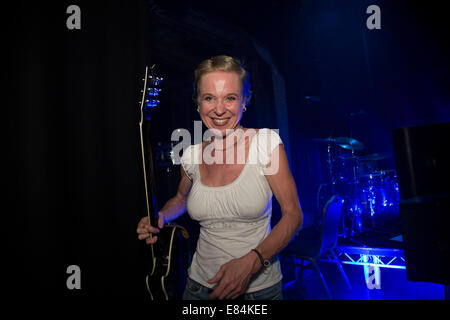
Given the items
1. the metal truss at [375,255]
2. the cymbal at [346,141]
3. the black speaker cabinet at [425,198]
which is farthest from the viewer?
the cymbal at [346,141]

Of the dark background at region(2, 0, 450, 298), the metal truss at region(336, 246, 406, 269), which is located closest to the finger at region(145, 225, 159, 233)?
the dark background at region(2, 0, 450, 298)

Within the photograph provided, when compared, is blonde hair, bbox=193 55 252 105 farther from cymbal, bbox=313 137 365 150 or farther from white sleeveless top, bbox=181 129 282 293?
cymbal, bbox=313 137 365 150

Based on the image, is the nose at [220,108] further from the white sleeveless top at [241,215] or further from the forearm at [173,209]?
the forearm at [173,209]

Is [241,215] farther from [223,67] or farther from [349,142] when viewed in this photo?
[349,142]

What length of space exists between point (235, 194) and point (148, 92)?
2.06 feet

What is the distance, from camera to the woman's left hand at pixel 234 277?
108 centimetres

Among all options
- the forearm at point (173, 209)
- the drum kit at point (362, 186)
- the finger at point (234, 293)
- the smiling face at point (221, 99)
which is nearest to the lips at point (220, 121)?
the smiling face at point (221, 99)

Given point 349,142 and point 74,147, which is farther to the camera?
point 349,142

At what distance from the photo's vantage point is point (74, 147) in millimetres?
2139

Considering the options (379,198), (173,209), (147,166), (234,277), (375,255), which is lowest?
(375,255)

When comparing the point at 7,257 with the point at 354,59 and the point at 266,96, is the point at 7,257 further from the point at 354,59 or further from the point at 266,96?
the point at 354,59

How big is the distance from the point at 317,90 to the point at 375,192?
2530mm

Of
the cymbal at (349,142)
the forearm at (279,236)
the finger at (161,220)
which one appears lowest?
the forearm at (279,236)

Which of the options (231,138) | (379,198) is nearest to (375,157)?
(379,198)
